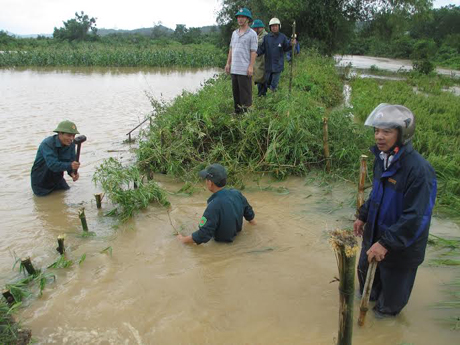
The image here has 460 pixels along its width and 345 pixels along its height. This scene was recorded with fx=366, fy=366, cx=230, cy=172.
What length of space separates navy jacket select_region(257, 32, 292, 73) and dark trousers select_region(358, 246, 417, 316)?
5552 millimetres

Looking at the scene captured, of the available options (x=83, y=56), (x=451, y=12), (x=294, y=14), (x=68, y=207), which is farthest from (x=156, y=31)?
(x=68, y=207)

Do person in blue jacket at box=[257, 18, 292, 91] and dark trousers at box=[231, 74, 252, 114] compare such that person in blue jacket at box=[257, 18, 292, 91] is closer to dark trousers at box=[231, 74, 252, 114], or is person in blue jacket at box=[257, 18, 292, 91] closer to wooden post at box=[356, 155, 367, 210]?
dark trousers at box=[231, 74, 252, 114]

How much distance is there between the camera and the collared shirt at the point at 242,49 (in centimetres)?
632

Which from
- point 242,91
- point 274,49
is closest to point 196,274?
point 242,91

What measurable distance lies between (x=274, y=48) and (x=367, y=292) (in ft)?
19.7

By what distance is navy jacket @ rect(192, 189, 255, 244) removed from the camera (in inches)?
149

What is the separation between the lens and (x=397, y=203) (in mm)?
2479

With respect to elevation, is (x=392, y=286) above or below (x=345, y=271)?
below

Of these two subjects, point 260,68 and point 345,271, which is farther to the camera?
point 260,68

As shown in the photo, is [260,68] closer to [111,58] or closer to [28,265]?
[28,265]

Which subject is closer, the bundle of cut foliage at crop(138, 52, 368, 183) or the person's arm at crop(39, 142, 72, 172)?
the person's arm at crop(39, 142, 72, 172)

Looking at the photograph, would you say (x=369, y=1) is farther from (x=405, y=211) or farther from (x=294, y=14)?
(x=405, y=211)

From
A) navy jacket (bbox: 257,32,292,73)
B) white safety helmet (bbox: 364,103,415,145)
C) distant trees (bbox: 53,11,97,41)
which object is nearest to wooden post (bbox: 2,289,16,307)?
white safety helmet (bbox: 364,103,415,145)

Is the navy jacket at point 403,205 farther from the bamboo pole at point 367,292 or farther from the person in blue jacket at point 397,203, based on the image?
the bamboo pole at point 367,292
